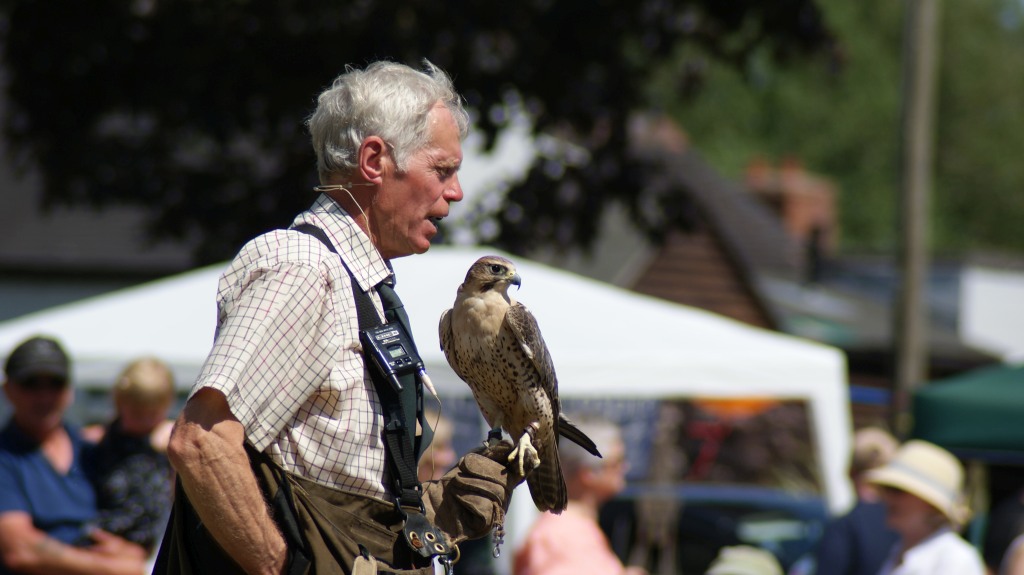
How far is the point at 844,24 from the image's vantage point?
3466 centimetres

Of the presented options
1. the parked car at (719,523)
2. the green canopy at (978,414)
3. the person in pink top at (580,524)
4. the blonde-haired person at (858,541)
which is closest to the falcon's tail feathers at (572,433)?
the person in pink top at (580,524)

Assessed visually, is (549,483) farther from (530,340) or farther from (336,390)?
(336,390)

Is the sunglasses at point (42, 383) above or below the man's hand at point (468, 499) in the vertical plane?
above

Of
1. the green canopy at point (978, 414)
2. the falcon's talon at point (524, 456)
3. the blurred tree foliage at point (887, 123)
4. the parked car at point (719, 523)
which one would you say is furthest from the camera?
the blurred tree foliage at point (887, 123)

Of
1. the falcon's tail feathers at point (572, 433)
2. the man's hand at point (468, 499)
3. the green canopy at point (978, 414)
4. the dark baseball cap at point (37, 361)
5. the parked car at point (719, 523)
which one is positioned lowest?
the man's hand at point (468, 499)

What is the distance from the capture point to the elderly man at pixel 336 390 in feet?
6.53

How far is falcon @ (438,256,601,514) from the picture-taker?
263 centimetres

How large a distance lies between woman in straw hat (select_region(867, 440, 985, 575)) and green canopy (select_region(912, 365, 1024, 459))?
175 centimetres

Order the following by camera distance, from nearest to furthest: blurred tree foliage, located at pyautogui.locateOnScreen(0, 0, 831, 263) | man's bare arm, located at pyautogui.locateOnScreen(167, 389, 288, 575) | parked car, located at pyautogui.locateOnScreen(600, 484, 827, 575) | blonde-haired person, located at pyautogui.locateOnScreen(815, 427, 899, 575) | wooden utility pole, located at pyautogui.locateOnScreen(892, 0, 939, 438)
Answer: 1. man's bare arm, located at pyautogui.locateOnScreen(167, 389, 288, 575)
2. blonde-haired person, located at pyautogui.locateOnScreen(815, 427, 899, 575)
3. blurred tree foliage, located at pyautogui.locateOnScreen(0, 0, 831, 263)
4. parked car, located at pyautogui.locateOnScreen(600, 484, 827, 575)
5. wooden utility pole, located at pyautogui.locateOnScreen(892, 0, 939, 438)

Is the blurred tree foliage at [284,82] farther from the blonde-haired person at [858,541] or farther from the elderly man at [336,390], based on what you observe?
the elderly man at [336,390]

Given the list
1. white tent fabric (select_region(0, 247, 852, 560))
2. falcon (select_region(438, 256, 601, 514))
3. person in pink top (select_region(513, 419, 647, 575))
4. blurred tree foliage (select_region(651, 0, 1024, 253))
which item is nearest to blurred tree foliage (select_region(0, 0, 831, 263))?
white tent fabric (select_region(0, 247, 852, 560))

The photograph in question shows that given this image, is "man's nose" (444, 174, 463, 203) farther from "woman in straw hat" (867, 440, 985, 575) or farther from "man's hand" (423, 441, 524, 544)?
"woman in straw hat" (867, 440, 985, 575)

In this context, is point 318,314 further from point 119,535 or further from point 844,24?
point 844,24

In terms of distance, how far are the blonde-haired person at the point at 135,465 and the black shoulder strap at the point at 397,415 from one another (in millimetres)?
2801
